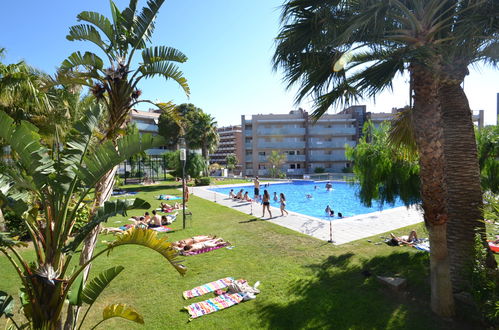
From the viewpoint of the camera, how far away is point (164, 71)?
498 cm

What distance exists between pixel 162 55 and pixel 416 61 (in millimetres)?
4495

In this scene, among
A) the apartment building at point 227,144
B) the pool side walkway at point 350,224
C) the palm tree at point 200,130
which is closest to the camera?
the pool side walkway at point 350,224

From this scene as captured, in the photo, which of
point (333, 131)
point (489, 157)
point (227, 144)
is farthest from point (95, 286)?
point (227, 144)

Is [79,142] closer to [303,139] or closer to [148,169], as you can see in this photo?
[148,169]

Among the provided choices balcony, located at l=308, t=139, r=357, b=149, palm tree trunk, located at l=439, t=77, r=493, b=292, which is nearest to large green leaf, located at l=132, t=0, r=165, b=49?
palm tree trunk, located at l=439, t=77, r=493, b=292

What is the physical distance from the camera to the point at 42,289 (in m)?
3.13

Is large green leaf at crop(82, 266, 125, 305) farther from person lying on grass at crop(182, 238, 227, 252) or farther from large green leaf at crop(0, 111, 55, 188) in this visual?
person lying on grass at crop(182, 238, 227, 252)

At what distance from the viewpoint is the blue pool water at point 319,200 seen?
794 inches

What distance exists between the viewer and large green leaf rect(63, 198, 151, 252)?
3057mm

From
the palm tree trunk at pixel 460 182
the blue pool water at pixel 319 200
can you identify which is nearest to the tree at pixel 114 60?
the palm tree trunk at pixel 460 182

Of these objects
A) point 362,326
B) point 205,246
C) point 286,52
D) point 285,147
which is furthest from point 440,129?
point 285,147

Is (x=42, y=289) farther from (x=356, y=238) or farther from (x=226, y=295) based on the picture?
(x=356, y=238)

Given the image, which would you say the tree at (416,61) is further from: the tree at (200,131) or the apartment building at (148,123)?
the apartment building at (148,123)

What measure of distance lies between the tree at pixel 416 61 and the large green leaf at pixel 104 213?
3679 mm
